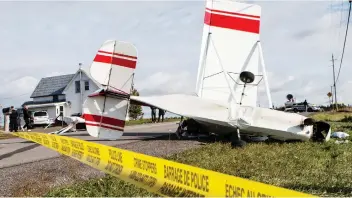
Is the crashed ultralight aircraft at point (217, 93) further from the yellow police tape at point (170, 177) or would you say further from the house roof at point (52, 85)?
the house roof at point (52, 85)

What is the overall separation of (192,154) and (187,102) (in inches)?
147

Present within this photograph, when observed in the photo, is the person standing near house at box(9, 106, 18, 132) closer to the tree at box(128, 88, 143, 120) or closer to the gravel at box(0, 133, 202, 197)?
the gravel at box(0, 133, 202, 197)

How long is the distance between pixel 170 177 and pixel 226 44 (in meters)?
12.1

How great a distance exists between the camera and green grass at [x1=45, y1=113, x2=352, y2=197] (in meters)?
6.49

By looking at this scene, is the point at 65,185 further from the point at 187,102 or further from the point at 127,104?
the point at 187,102

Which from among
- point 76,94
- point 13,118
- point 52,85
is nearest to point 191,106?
point 13,118

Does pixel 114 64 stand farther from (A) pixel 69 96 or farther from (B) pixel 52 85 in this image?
(B) pixel 52 85

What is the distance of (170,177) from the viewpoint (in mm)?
4789

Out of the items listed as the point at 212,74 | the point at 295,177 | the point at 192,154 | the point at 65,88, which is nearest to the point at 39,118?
the point at 65,88

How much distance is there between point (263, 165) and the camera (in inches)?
346

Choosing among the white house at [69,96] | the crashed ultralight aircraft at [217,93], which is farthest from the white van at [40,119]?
the crashed ultralight aircraft at [217,93]

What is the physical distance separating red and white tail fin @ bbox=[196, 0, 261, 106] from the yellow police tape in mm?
9432

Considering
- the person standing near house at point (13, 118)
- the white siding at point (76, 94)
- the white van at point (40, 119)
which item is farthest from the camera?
the white siding at point (76, 94)

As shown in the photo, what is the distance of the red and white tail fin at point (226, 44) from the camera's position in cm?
1614
